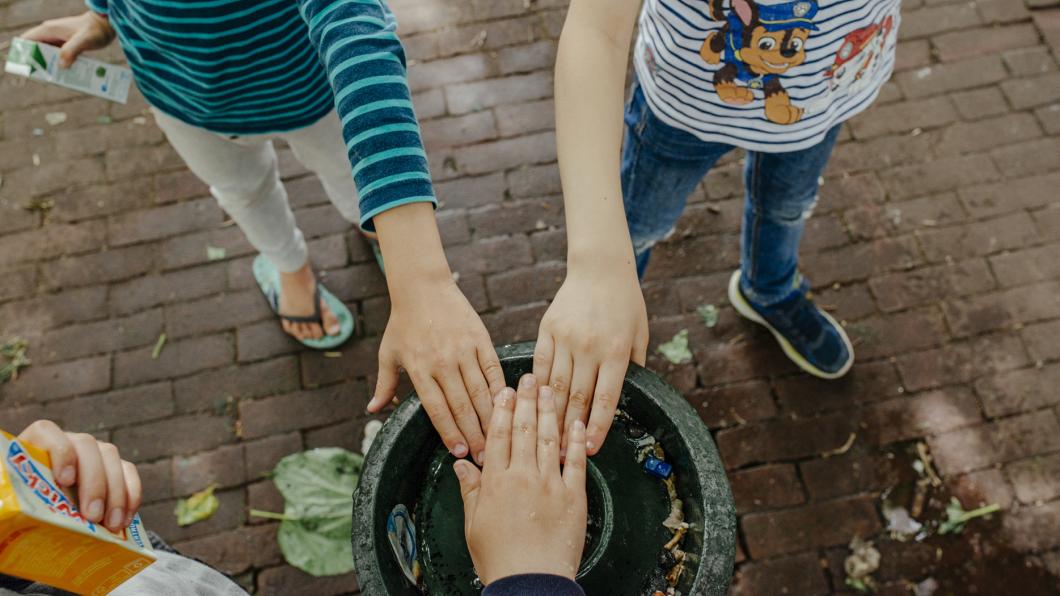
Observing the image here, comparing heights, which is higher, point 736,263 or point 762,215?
point 762,215

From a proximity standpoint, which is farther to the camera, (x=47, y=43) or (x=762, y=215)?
(x=762, y=215)

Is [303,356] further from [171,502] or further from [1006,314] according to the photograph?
[1006,314]

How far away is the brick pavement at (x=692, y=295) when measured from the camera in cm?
288

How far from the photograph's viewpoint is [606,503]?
156 cm

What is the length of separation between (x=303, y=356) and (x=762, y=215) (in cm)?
202

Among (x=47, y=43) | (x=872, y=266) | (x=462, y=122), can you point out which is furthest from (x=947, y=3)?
(x=47, y=43)

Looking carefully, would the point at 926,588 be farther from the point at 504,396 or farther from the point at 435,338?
the point at 435,338

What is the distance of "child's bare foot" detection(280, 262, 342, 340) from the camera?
3.13 meters

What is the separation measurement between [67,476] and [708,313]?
100.0 inches

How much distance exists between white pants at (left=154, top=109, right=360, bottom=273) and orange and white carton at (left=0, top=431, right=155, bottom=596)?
4.21ft

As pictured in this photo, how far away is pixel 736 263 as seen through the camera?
11.0 ft

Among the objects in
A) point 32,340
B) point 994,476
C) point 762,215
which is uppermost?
point 762,215

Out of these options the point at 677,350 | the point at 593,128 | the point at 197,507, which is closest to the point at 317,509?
the point at 197,507

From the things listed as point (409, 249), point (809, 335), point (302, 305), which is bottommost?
point (809, 335)
